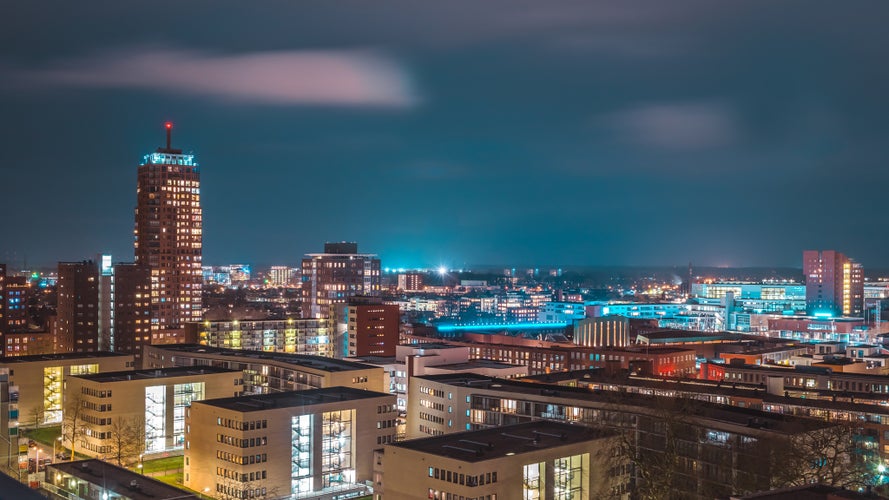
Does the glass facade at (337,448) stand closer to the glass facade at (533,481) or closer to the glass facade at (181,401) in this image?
the glass facade at (181,401)

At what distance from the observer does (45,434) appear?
1719 inches

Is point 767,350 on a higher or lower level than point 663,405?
lower

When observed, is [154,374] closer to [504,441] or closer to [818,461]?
[504,441]

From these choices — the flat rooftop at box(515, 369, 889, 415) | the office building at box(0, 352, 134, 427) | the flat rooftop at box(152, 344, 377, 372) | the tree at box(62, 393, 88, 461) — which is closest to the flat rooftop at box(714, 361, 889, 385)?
the flat rooftop at box(515, 369, 889, 415)

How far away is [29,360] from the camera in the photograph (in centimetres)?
4812

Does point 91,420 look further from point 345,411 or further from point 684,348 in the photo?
point 684,348

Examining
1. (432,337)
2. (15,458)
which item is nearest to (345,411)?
(15,458)

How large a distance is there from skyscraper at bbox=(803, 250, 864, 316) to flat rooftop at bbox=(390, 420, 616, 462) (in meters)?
101

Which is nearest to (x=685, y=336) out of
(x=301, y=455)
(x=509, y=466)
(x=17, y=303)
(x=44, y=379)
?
(x=301, y=455)

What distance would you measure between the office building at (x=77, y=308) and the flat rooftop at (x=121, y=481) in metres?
45.7

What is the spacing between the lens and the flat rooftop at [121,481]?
23.7 m

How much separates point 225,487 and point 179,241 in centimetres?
5939

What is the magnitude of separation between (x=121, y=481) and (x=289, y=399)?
10076mm

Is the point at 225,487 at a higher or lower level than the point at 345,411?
lower
